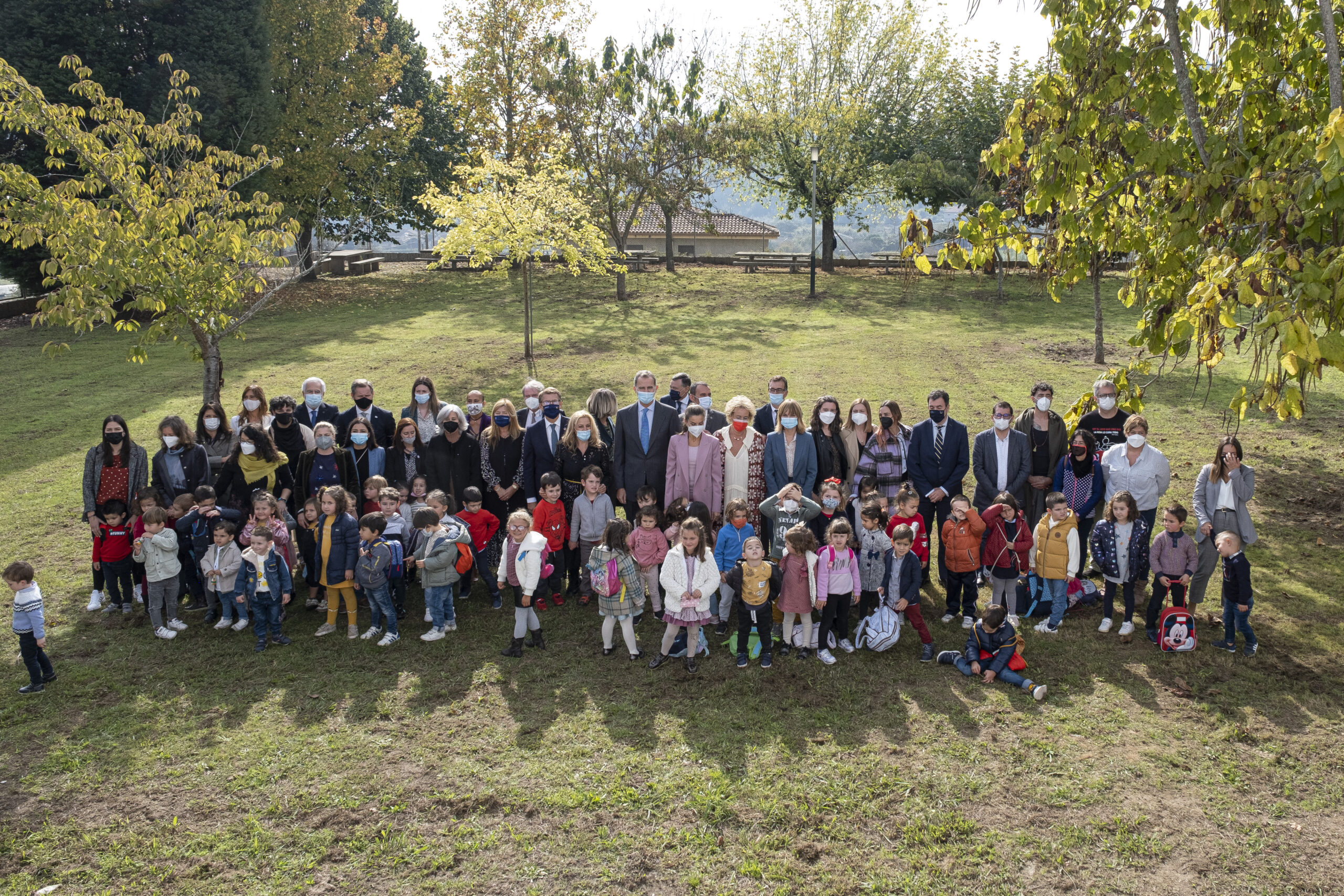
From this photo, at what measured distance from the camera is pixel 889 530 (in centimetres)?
852

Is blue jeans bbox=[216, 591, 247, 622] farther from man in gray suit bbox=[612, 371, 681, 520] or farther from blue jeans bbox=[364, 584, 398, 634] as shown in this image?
man in gray suit bbox=[612, 371, 681, 520]

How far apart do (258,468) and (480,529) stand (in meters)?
2.45

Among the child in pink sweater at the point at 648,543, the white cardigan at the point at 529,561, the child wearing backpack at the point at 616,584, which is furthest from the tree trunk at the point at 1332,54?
the white cardigan at the point at 529,561

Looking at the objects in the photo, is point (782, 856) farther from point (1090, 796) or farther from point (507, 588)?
point (507, 588)

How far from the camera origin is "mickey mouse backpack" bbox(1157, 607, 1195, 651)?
7871 mm

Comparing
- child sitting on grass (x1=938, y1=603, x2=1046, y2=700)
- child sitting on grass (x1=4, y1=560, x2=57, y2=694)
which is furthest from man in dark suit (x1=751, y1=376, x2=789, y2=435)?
child sitting on grass (x1=4, y1=560, x2=57, y2=694)

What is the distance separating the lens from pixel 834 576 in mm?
7996

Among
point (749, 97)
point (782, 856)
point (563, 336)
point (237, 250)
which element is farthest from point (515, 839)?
point (749, 97)

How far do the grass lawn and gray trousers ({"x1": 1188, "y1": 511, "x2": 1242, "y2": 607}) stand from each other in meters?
0.47

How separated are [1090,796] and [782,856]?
7.45ft

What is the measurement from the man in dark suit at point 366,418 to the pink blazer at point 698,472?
3.35 metres

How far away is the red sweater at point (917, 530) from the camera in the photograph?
8539 millimetres

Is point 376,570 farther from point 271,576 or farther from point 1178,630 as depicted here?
point 1178,630

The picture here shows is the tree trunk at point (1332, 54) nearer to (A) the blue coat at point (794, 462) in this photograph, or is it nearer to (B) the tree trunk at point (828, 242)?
(A) the blue coat at point (794, 462)
